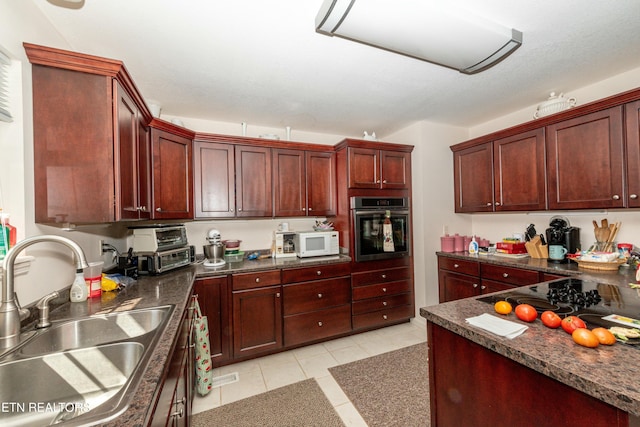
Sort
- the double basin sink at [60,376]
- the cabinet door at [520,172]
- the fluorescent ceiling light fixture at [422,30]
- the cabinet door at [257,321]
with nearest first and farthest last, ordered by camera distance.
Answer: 1. the double basin sink at [60,376]
2. the fluorescent ceiling light fixture at [422,30]
3. the cabinet door at [257,321]
4. the cabinet door at [520,172]

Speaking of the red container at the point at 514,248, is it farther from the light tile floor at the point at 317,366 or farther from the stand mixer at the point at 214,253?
the stand mixer at the point at 214,253

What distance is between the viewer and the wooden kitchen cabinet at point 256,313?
7.88 ft

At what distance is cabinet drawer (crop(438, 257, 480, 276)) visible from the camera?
276 centimetres

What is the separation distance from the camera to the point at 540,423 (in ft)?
2.65

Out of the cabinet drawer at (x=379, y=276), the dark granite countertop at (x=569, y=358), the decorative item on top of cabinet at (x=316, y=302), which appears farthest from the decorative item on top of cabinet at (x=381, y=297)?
the dark granite countertop at (x=569, y=358)

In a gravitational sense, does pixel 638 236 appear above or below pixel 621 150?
below

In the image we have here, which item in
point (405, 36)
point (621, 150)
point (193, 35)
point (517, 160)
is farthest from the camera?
point (517, 160)

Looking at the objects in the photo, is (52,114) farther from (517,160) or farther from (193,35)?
(517,160)

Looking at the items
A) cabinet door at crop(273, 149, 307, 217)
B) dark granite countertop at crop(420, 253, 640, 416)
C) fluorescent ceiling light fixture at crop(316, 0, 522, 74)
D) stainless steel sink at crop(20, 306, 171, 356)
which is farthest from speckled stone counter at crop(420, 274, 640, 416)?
cabinet door at crop(273, 149, 307, 217)

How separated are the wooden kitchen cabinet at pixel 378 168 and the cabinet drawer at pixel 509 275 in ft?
4.16

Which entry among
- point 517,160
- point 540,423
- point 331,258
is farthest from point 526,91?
point 540,423

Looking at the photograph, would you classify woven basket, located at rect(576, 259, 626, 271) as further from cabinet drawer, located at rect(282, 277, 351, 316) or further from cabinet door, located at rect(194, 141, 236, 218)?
cabinet door, located at rect(194, 141, 236, 218)

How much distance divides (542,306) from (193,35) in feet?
7.94

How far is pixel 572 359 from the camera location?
2.49 feet
